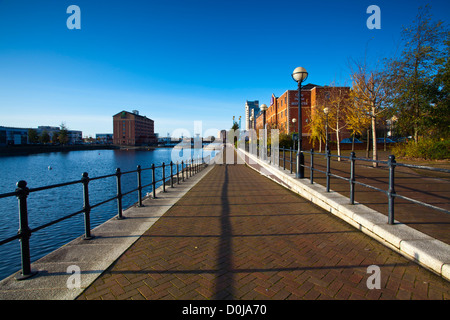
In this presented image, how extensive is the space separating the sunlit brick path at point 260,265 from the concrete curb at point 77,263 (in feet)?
0.53

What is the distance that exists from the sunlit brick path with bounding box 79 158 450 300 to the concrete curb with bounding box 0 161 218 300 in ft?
0.53

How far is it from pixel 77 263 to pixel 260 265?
2.54 metres

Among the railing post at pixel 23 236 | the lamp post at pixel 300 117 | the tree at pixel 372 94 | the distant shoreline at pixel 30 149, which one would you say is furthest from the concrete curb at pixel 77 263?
the distant shoreline at pixel 30 149

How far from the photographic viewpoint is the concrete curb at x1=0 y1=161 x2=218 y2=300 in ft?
8.70

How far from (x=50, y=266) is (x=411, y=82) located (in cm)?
1926

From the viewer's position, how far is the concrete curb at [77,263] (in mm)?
2650

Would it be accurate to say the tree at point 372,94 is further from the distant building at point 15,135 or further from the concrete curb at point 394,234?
the distant building at point 15,135

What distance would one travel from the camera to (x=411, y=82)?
→ 1480 cm

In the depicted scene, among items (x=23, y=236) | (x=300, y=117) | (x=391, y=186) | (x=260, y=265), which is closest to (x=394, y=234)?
(x=391, y=186)

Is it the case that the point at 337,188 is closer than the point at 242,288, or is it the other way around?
the point at 242,288

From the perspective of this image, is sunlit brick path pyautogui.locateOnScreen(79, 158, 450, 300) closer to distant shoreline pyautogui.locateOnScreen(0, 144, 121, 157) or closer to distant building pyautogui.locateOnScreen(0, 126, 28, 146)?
distant shoreline pyautogui.locateOnScreen(0, 144, 121, 157)
